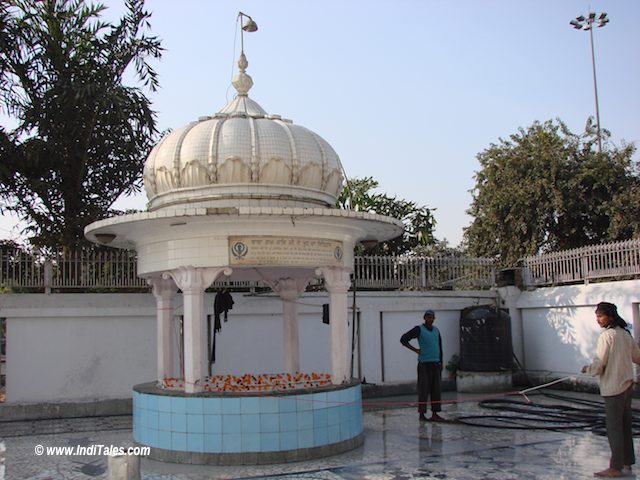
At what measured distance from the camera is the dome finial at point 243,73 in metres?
10.0

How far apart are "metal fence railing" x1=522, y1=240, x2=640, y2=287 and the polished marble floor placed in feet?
16.7

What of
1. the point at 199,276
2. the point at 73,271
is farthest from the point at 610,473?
the point at 73,271

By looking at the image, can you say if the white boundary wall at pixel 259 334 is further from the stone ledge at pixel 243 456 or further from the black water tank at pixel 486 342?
the stone ledge at pixel 243 456

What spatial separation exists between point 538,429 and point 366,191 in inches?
Result: 569

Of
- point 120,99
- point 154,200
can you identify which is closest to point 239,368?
point 154,200

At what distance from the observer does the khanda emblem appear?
8.75 m

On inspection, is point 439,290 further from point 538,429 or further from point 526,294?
point 538,429

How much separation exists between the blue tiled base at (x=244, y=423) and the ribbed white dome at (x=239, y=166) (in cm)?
251

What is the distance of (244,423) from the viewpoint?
Answer: 28.1ft

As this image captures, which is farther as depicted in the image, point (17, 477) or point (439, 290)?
point (439, 290)

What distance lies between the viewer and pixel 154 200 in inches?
380

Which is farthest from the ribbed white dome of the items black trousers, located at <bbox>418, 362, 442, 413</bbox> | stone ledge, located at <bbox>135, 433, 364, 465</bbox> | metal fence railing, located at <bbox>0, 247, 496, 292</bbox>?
black trousers, located at <bbox>418, 362, 442, 413</bbox>

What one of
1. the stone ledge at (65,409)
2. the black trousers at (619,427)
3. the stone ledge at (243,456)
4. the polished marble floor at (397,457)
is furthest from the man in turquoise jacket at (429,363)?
the stone ledge at (65,409)

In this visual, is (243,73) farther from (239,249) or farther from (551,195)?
(551,195)
